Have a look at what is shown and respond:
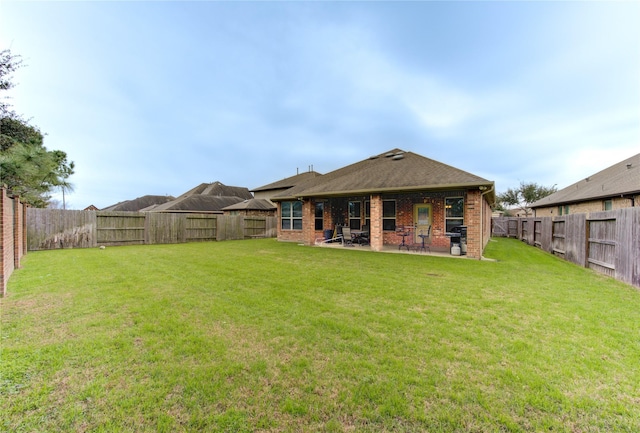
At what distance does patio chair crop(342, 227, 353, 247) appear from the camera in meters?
12.5

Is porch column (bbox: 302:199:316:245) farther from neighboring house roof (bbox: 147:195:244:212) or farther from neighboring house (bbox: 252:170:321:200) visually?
neighboring house roof (bbox: 147:195:244:212)

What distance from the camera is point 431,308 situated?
429 cm

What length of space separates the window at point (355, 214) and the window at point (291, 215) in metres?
3.33

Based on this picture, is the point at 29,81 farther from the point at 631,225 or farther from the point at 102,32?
the point at 631,225

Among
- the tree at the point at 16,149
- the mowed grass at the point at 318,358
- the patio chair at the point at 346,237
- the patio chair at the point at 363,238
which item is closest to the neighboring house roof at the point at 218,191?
the tree at the point at 16,149

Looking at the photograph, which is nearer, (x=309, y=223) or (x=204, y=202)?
(x=309, y=223)

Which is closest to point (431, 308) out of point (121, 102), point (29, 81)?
point (29, 81)

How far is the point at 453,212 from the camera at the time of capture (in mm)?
Result: 11812

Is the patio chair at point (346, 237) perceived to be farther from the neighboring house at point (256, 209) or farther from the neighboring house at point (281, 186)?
the neighboring house at point (281, 186)

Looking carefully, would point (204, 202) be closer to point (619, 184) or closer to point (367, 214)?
point (367, 214)

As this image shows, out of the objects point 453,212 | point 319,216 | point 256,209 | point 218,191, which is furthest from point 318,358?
point 218,191

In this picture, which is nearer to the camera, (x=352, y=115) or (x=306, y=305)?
(x=306, y=305)

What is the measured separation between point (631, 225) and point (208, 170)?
5124cm

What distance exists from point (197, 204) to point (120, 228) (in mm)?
19499
